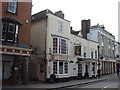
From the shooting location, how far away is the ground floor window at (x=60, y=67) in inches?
854

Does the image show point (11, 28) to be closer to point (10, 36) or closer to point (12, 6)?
point (10, 36)

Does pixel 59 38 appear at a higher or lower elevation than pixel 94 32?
lower

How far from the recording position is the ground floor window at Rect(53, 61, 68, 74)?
21.7 meters

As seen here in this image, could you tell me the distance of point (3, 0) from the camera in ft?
55.1

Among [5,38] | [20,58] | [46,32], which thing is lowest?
[20,58]

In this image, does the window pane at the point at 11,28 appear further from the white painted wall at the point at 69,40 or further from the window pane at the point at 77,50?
the window pane at the point at 77,50

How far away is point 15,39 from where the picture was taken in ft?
56.7

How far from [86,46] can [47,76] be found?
38.4ft

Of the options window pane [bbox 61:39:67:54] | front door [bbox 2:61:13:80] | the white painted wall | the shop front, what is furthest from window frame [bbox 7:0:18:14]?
window pane [bbox 61:39:67:54]

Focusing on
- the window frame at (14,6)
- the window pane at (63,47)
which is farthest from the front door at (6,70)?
the window pane at (63,47)

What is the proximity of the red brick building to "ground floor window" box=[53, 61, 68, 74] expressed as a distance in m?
4.57

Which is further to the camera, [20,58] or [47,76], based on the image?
[47,76]

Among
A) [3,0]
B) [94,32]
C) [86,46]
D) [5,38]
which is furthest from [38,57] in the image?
[94,32]

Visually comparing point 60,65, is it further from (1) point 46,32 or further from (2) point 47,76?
(1) point 46,32
